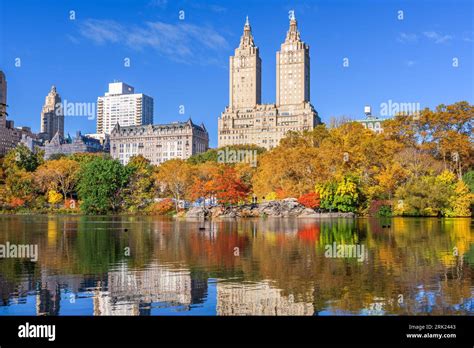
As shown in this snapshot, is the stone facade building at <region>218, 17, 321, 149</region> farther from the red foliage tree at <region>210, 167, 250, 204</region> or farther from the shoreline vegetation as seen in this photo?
the red foliage tree at <region>210, 167, 250, 204</region>

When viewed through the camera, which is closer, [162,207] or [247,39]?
[162,207]

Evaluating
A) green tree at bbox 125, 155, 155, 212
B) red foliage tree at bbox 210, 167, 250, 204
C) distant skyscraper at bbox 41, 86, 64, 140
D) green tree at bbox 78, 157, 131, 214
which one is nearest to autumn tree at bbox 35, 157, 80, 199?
green tree at bbox 78, 157, 131, 214

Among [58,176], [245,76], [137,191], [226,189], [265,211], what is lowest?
[265,211]

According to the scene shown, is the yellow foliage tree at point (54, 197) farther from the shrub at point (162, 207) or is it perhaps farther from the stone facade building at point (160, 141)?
the stone facade building at point (160, 141)

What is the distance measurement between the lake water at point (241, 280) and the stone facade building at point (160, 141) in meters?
124

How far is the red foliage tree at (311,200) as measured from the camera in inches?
1991

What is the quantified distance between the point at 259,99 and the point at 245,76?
24.4ft

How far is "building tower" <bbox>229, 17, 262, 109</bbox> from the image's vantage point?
150250 mm

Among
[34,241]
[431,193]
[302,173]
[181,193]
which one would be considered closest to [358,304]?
[34,241]

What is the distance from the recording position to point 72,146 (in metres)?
154

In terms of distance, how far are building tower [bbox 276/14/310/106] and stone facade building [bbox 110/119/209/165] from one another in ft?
81.2

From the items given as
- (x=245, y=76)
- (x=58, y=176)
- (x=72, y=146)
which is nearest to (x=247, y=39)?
(x=245, y=76)

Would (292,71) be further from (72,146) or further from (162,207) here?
(162,207)
